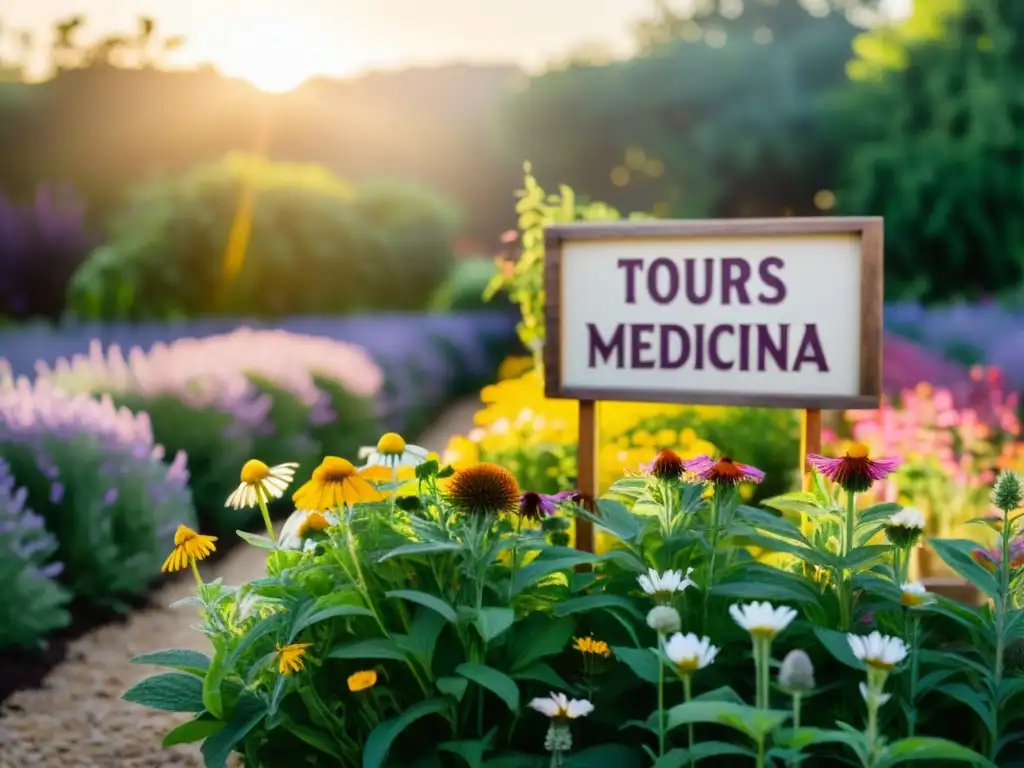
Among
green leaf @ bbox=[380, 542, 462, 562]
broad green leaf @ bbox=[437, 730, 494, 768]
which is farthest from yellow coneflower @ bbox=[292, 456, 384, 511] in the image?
broad green leaf @ bbox=[437, 730, 494, 768]

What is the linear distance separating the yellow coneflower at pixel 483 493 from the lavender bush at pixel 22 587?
84.2 inches

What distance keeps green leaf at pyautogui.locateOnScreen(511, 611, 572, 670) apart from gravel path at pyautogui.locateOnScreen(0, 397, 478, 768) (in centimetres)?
122

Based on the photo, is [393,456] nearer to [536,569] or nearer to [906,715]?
[536,569]

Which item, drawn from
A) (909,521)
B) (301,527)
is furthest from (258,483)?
(909,521)

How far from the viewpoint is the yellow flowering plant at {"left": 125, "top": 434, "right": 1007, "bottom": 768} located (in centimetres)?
197

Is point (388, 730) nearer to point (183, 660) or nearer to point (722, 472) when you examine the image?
point (183, 660)

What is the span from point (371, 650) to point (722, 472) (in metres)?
0.76

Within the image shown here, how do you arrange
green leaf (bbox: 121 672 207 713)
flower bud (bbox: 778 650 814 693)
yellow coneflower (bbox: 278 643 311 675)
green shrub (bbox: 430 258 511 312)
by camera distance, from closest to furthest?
flower bud (bbox: 778 650 814 693) < yellow coneflower (bbox: 278 643 311 675) < green leaf (bbox: 121 672 207 713) < green shrub (bbox: 430 258 511 312)

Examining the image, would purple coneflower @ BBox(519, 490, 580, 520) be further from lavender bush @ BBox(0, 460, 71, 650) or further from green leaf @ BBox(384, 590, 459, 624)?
lavender bush @ BBox(0, 460, 71, 650)

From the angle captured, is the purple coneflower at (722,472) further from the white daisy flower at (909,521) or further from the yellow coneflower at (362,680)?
the yellow coneflower at (362,680)

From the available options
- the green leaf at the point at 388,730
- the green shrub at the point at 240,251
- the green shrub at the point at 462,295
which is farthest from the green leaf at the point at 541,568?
the green shrub at the point at 462,295

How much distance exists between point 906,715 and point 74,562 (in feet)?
10.9

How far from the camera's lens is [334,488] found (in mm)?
2018

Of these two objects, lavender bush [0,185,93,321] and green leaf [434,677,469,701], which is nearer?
green leaf [434,677,469,701]
